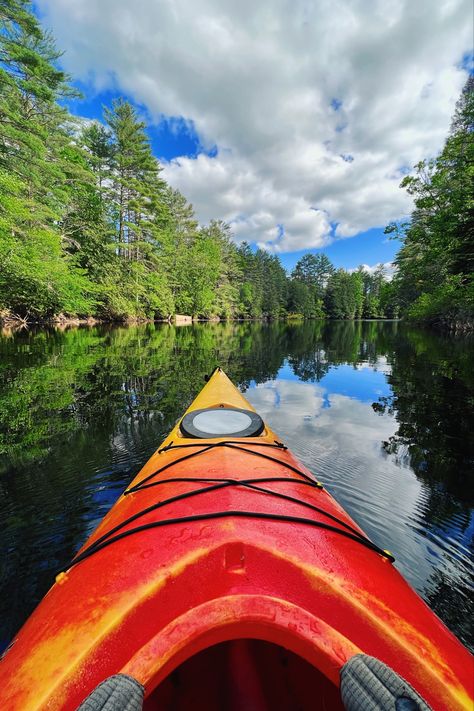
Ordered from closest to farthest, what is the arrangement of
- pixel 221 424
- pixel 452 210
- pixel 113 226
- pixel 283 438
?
pixel 221 424
pixel 283 438
pixel 452 210
pixel 113 226

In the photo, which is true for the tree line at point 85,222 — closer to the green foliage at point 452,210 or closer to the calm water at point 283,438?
the calm water at point 283,438

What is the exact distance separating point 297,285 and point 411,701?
217ft

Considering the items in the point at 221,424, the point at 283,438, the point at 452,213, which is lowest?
the point at 283,438

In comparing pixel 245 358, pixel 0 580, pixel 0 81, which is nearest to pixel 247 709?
pixel 0 580

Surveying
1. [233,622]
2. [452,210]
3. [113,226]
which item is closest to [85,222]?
[113,226]

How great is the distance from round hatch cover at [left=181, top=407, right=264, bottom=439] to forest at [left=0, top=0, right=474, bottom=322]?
935 centimetres

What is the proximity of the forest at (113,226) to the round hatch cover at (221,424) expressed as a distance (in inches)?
368

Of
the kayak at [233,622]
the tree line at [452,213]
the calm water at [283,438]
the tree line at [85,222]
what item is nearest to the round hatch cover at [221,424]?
the kayak at [233,622]

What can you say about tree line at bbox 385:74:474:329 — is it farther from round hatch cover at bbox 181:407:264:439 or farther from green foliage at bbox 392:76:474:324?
round hatch cover at bbox 181:407:264:439

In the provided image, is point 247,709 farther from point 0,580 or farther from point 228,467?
point 0,580

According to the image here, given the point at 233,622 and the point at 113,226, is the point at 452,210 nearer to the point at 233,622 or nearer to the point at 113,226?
the point at 233,622

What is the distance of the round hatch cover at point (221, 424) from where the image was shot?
2830 millimetres

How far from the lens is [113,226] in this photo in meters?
25.9

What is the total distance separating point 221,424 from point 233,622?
2096mm
